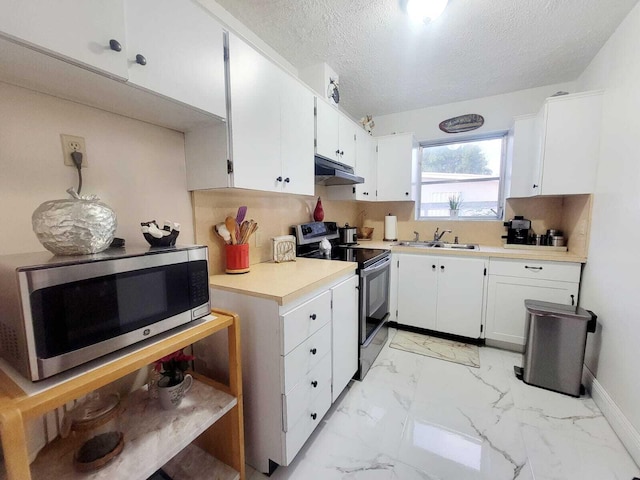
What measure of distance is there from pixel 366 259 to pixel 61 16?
1877mm

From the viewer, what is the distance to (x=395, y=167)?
305 centimetres

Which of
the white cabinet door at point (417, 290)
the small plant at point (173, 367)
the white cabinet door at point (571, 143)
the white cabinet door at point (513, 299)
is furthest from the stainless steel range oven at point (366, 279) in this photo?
the white cabinet door at point (571, 143)

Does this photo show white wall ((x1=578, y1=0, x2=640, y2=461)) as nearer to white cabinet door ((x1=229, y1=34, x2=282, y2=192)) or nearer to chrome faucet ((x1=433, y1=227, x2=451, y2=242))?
chrome faucet ((x1=433, y1=227, x2=451, y2=242))

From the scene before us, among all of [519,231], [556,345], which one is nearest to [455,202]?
[519,231]

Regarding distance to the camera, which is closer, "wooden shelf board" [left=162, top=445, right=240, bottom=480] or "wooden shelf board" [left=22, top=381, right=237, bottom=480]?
"wooden shelf board" [left=22, top=381, right=237, bottom=480]

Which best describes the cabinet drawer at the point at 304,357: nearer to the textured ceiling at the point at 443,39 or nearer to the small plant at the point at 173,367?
the small plant at the point at 173,367

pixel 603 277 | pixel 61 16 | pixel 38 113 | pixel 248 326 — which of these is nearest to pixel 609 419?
pixel 603 277

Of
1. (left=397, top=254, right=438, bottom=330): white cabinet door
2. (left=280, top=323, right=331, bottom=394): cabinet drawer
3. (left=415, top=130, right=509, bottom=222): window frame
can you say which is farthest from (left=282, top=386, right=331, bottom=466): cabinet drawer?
(left=415, top=130, right=509, bottom=222): window frame

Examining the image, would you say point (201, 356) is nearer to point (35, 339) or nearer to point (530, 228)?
point (35, 339)

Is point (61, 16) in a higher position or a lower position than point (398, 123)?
lower

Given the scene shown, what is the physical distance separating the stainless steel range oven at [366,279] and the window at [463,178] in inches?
44.0

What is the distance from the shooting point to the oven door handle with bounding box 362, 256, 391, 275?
6.50ft

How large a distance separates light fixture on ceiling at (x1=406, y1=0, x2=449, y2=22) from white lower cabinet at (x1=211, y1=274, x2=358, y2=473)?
1697 millimetres

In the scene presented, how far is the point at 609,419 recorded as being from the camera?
156cm
